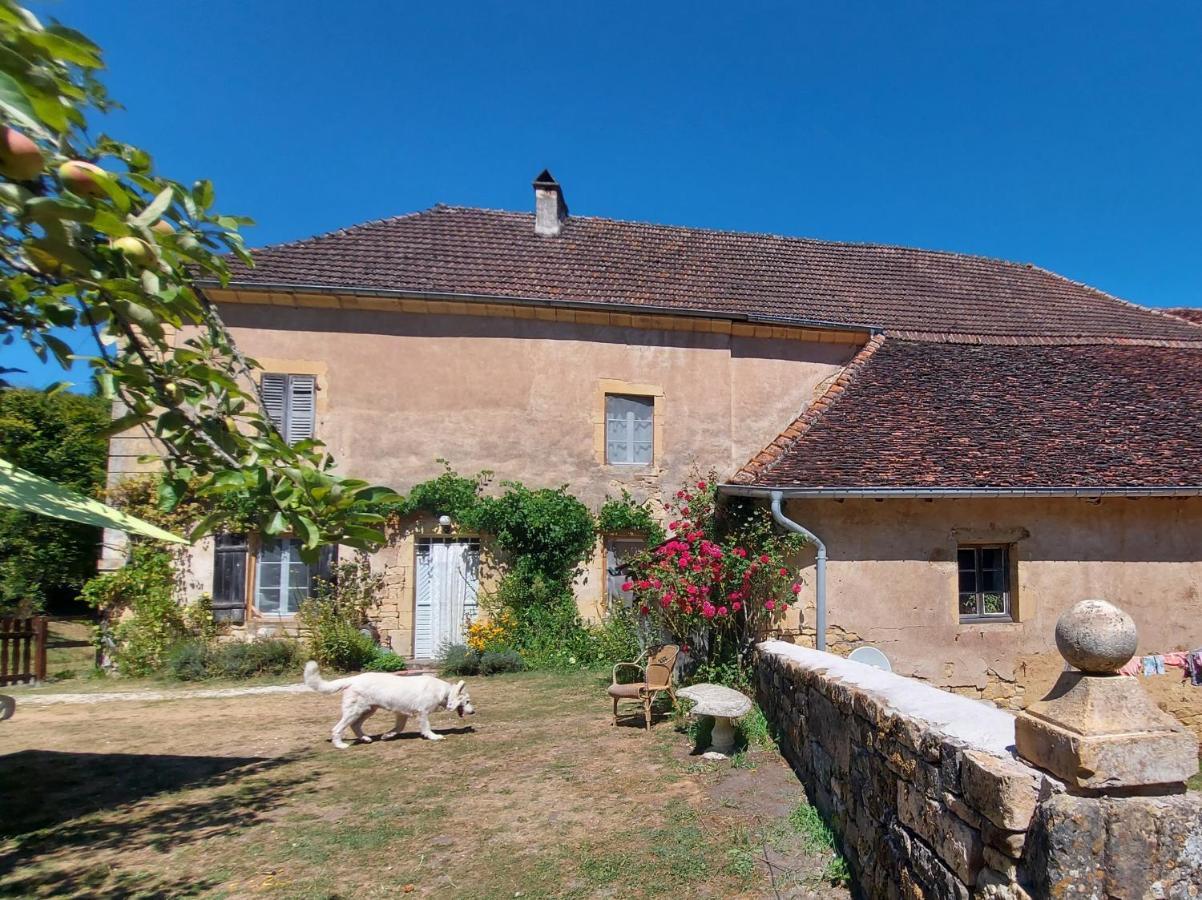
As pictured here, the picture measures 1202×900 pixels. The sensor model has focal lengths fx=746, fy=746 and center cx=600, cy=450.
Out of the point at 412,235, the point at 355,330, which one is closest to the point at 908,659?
the point at 355,330

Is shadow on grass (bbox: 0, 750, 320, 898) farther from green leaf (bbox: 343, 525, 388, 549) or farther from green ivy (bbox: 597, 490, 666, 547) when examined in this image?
green ivy (bbox: 597, 490, 666, 547)

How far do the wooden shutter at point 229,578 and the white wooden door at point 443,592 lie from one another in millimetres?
2470

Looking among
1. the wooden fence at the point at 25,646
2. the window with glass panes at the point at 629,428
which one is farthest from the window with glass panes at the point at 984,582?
the wooden fence at the point at 25,646

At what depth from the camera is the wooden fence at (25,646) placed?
9.87 m

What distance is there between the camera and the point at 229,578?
1074 centimetres

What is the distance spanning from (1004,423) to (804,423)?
2.42 metres

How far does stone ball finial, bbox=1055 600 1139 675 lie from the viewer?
2.09 m

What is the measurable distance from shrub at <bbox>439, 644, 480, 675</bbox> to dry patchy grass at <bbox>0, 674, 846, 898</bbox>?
260cm

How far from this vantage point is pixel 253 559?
1081cm

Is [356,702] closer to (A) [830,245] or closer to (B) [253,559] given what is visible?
(B) [253,559]

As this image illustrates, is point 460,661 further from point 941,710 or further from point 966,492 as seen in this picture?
point 941,710

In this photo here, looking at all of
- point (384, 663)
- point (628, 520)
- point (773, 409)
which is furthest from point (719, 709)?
point (773, 409)

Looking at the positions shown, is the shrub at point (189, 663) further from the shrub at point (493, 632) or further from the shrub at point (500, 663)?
the shrub at point (500, 663)

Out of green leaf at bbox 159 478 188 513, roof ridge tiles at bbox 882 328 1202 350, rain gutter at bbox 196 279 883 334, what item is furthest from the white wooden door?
green leaf at bbox 159 478 188 513
